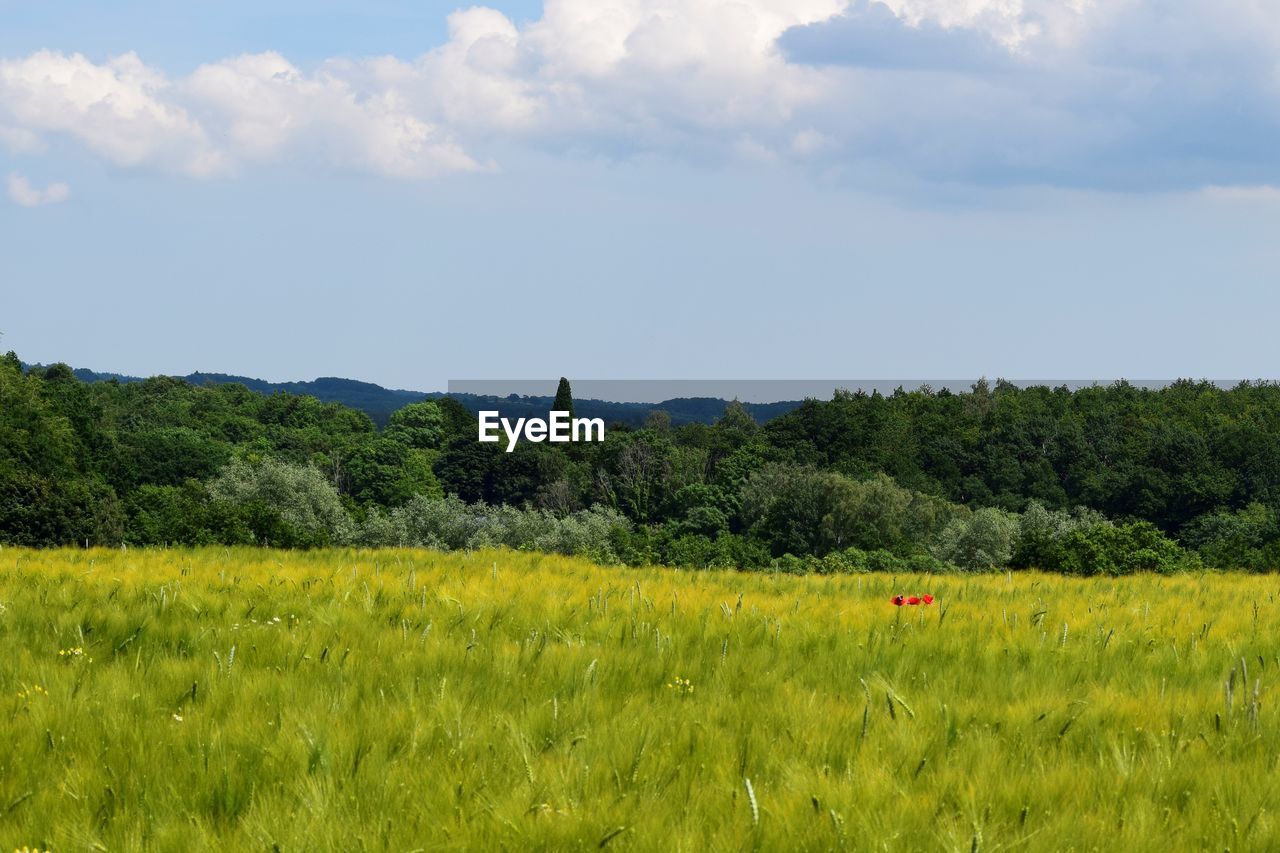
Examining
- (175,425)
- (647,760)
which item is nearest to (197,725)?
(647,760)

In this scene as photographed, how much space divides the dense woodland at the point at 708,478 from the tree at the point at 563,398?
9.38m

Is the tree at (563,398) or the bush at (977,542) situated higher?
the tree at (563,398)

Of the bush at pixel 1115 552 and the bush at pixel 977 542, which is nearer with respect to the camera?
the bush at pixel 1115 552

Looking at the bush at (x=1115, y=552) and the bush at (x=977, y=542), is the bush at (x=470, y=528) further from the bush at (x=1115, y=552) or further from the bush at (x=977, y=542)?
the bush at (x=1115, y=552)

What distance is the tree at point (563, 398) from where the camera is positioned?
134750mm

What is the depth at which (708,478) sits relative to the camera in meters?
117

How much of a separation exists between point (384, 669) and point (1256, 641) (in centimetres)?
585

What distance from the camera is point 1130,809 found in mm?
3795

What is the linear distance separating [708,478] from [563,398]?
1045 inches

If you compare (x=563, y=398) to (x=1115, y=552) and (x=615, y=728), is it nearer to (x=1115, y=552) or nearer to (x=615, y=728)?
(x=1115, y=552)

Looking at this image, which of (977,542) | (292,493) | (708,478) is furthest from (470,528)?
(708,478)

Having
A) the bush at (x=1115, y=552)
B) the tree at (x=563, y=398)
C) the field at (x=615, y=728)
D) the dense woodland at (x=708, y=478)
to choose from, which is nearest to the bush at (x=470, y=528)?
the dense woodland at (x=708, y=478)

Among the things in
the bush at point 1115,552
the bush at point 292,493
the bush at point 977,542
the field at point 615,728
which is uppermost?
the field at point 615,728

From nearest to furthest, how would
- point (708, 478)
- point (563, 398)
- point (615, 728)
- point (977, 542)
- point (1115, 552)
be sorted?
point (615, 728)
point (1115, 552)
point (977, 542)
point (708, 478)
point (563, 398)
